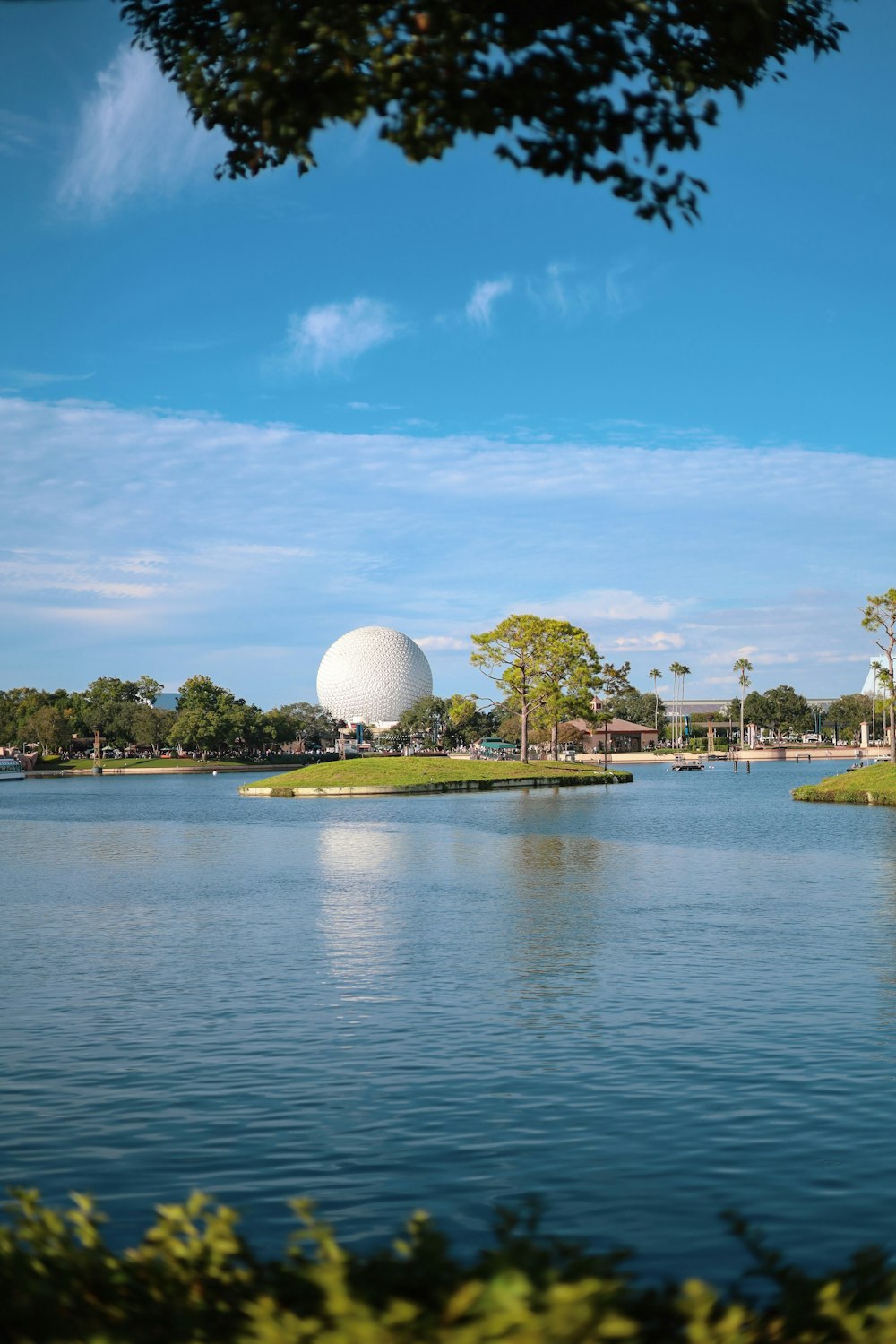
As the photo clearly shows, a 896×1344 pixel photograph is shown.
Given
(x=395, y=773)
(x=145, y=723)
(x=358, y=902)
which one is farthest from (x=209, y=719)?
(x=358, y=902)

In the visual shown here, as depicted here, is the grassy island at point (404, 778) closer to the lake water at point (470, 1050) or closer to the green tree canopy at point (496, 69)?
the lake water at point (470, 1050)

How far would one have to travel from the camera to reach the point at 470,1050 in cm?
1534

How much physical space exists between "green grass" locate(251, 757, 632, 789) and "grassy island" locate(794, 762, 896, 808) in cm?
2922

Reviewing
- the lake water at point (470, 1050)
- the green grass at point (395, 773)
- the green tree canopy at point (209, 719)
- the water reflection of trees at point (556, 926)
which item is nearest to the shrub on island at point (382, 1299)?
the lake water at point (470, 1050)

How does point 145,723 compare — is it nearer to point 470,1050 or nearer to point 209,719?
point 209,719

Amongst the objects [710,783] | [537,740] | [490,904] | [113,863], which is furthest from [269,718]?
[490,904]

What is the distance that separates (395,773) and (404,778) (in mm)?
1426

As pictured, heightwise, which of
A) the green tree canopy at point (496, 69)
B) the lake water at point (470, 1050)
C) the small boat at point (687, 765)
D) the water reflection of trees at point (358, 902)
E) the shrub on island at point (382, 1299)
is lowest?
the water reflection of trees at point (358, 902)

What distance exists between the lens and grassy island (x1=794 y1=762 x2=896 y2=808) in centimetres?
7094

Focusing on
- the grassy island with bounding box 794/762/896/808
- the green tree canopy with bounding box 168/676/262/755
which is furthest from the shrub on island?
the green tree canopy with bounding box 168/676/262/755

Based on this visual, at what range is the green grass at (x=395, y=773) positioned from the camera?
98188 mm

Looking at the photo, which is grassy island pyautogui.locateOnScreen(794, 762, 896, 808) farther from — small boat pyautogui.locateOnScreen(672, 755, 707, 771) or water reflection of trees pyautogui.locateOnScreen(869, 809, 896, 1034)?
small boat pyautogui.locateOnScreen(672, 755, 707, 771)

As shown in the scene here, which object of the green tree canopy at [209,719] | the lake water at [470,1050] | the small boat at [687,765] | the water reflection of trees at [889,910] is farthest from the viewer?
the green tree canopy at [209,719]

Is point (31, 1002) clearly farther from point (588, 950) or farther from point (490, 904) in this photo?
point (490, 904)
